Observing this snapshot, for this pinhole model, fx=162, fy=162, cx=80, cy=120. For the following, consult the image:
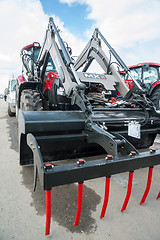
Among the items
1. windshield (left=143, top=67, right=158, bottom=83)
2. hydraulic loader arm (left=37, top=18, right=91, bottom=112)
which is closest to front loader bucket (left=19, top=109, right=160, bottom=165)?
hydraulic loader arm (left=37, top=18, right=91, bottom=112)

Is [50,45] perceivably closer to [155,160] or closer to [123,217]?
[155,160]

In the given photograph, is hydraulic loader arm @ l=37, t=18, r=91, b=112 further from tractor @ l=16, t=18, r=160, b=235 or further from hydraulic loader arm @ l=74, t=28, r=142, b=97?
hydraulic loader arm @ l=74, t=28, r=142, b=97

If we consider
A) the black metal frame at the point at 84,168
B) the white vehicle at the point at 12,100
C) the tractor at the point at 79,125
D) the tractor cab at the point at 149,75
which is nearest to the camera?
the black metal frame at the point at 84,168

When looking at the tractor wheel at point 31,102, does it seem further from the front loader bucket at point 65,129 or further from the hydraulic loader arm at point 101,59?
the hydraulic loader arm at point 101,59

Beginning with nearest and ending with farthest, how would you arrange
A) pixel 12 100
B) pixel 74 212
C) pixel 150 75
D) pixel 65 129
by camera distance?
pixel 74 212 < pixel 65 129 < pixel 150 75 < pixel 12 100

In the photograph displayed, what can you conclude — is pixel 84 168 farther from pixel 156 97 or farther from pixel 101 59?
pixel 156 97

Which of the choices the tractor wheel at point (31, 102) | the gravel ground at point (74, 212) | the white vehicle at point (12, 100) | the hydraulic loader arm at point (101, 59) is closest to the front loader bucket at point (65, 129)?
the gravel ground at point (74, 212)

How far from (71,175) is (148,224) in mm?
950

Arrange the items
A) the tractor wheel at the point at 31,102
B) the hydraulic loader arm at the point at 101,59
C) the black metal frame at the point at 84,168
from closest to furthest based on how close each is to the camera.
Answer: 1. the black metal frame at the point at 84,168
2. the tractor wheel at the point at 31,102
3. the hydraulic loader arm at the point at 101,59

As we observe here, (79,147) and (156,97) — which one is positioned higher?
(156,97)

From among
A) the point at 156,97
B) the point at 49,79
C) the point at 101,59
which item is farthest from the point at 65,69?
the point at 156,97

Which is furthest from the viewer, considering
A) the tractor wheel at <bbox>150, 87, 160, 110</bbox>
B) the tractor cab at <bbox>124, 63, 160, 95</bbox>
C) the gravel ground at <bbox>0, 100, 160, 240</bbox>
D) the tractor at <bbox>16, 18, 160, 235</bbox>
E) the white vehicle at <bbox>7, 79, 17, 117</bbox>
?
the white vehicle at <bbox>7, 79, 17, 117</bbox>

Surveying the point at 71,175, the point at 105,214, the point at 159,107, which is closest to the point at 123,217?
the point at 105,214

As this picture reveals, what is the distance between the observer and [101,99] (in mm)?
3699
